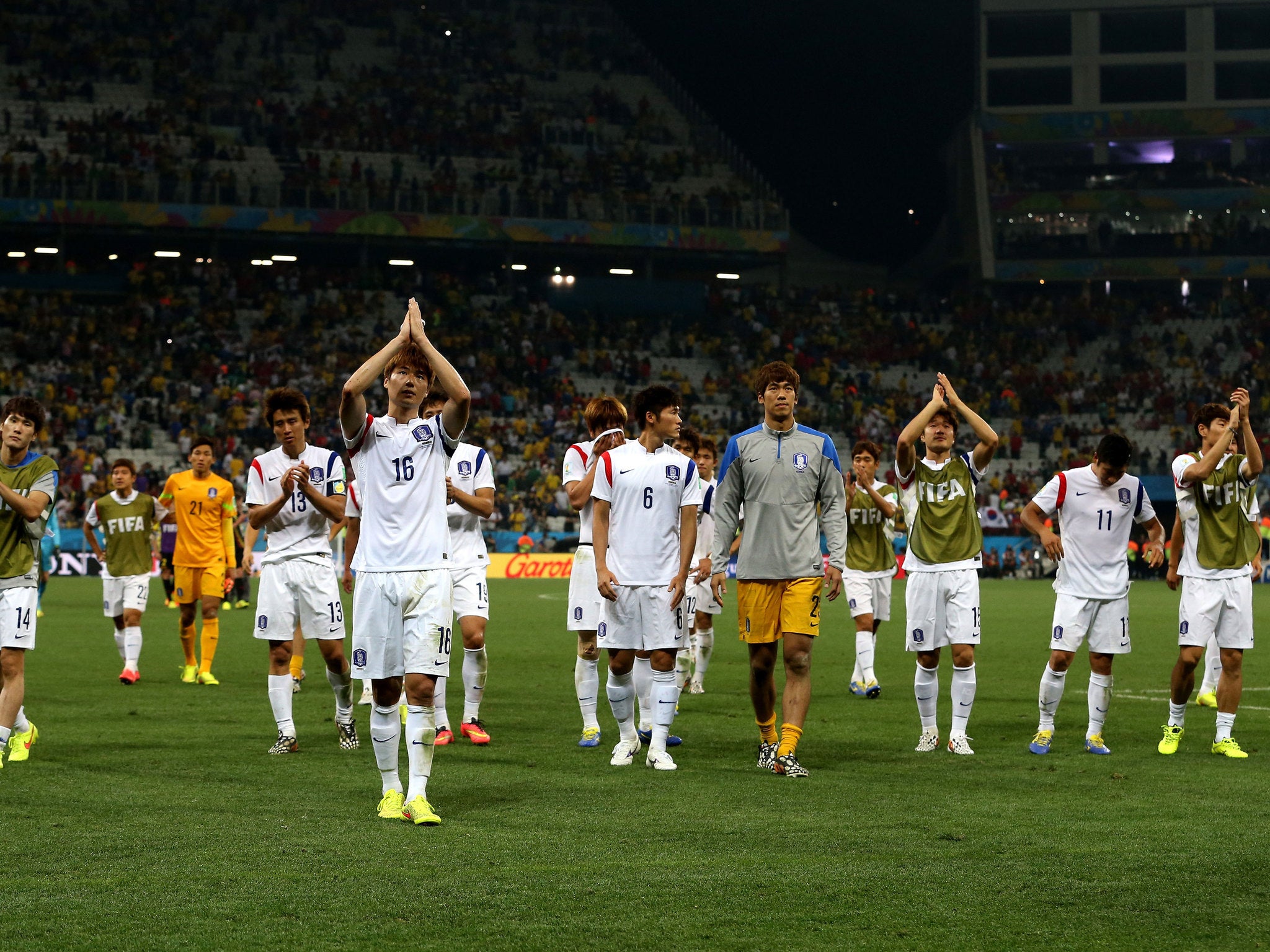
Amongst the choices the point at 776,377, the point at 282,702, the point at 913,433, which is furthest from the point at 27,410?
the point at 913,433

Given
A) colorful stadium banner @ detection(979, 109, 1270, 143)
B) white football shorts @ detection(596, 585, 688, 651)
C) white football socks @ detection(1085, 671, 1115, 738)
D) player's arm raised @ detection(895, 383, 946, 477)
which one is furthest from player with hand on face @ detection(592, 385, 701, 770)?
colorful stadium banner @ detection(979, 109, 1270, 143)

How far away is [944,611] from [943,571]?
30 cm

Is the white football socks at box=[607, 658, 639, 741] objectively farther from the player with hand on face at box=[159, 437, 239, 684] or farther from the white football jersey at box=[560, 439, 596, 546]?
the player with hand on face at box=[159, 437, 239, 684]

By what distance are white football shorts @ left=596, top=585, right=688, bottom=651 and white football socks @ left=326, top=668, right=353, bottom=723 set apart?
2036mm

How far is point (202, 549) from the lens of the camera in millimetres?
15773

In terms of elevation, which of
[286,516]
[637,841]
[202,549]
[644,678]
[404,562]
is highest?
[286,516]

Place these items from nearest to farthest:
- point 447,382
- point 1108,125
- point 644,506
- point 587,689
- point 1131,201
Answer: point 447,382 → point 644,506 → point 587,689 → point 1131,201 → point 1108,125

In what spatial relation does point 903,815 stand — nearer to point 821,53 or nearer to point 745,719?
point 745,719

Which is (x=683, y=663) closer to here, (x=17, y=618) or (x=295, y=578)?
(x=295, y=578)

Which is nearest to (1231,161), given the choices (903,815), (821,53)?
(821,53)

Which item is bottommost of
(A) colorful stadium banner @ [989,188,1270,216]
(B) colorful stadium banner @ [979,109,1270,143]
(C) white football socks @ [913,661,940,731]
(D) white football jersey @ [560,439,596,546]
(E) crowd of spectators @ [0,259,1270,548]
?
(C) white football socks @ [913,661,940,731]

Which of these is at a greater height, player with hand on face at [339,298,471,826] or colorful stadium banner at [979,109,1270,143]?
colorful stadium banner at [979,109,1270,143]

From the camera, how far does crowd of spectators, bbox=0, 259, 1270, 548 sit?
4419cm

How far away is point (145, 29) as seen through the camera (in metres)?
53.6
